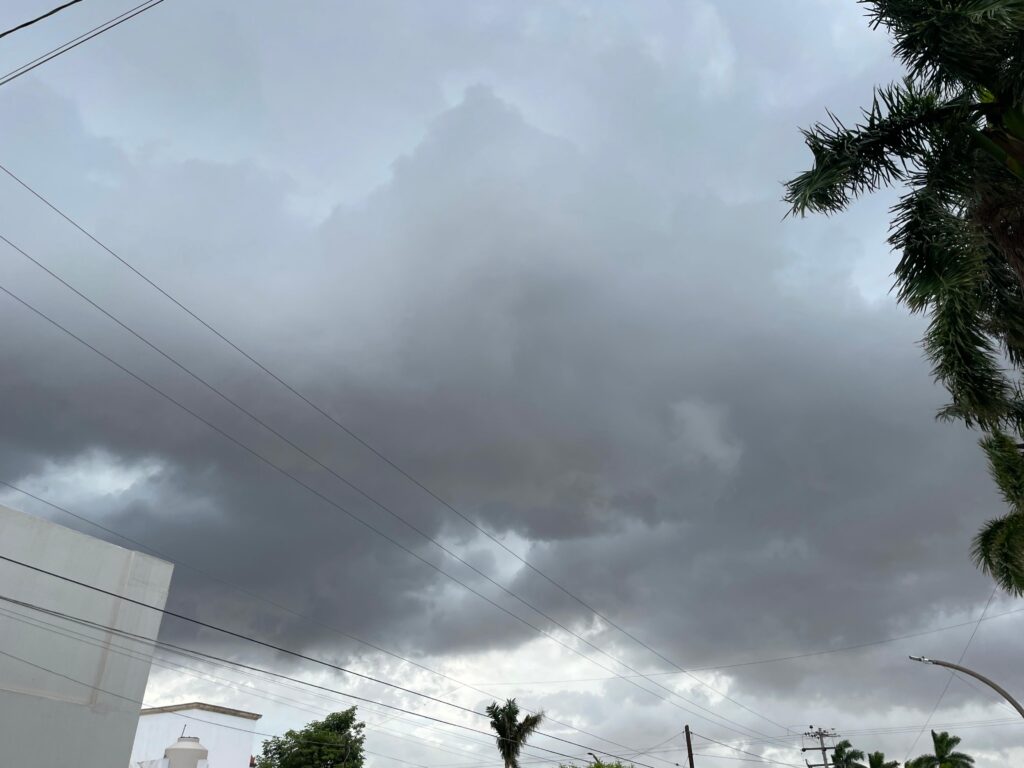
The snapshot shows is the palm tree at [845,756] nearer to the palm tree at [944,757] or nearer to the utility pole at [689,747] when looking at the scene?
the palm tree at [944,757]

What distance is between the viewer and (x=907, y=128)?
12.3m

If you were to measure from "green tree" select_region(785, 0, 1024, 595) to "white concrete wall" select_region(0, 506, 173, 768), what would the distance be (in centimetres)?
2636

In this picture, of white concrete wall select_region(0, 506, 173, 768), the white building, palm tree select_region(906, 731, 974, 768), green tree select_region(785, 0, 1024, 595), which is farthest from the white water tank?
palm tree select_region(906, 731, 974, 768)

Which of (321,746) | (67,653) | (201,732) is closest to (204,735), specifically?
(201,732)

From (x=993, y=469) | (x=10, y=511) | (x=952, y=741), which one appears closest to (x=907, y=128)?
(x=993, y=469)

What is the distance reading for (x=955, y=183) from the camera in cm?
1202

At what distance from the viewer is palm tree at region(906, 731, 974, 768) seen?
270 ft

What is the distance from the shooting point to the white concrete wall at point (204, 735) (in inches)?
2532

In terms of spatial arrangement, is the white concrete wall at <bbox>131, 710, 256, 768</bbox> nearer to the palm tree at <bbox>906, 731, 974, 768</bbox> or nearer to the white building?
the white building

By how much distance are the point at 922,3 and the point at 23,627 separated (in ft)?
96.9

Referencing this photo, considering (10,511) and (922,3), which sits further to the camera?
(10,511)

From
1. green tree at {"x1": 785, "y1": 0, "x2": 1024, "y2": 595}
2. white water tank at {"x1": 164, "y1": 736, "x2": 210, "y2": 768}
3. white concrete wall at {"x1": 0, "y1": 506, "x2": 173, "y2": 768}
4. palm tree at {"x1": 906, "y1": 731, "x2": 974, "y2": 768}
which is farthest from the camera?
palm tree at {"x1": 906, "y1": 731, "x2": 974, "y2": 768}

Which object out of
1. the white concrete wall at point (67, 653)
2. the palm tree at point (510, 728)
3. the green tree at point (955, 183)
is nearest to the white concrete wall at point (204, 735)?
the palm tree at point (510, 728)

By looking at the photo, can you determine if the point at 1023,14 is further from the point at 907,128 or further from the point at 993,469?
the point at 993,469
